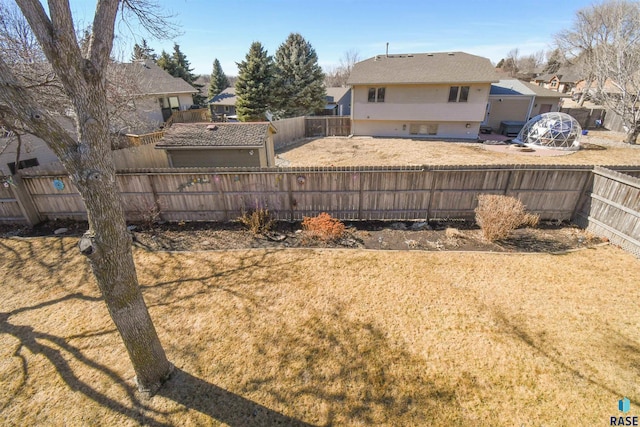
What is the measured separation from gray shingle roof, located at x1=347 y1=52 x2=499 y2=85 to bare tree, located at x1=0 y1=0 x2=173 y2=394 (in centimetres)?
2356

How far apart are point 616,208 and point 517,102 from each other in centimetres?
2246

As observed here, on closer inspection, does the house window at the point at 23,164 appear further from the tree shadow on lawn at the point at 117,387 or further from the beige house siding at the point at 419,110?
the beige house siding at the point at 419,110

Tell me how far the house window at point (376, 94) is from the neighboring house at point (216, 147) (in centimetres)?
1455

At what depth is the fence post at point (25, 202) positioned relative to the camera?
9.40 metres

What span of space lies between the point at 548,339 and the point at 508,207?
13.6 feet

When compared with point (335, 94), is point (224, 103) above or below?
below

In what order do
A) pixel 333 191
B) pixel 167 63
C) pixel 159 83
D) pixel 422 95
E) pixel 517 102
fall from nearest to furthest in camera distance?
pixel 333 191, pixel 422 95, pixel 517 102, pixel 159 83, pixel 167 63

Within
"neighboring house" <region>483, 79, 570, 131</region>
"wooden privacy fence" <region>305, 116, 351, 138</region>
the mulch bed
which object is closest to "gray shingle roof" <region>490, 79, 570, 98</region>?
"neighboring house" <region>483, 79, 570, 131</region>

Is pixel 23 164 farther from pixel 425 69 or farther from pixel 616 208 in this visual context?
pixel 425 69

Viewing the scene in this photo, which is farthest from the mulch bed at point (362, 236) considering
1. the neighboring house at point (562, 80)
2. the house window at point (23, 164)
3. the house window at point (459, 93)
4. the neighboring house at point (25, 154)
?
the neighboring house at point (562, 80)

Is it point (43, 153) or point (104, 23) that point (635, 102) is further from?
point (43, 153)

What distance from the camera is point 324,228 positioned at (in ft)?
28.2

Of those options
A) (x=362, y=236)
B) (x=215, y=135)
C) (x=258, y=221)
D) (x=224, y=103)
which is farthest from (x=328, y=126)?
(x=362, y=236)

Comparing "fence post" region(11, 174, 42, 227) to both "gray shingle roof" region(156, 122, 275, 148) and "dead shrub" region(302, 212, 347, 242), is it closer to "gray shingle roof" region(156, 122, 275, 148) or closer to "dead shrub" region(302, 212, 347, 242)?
"gray shingle roof" region(156, 122, 275, 148)
